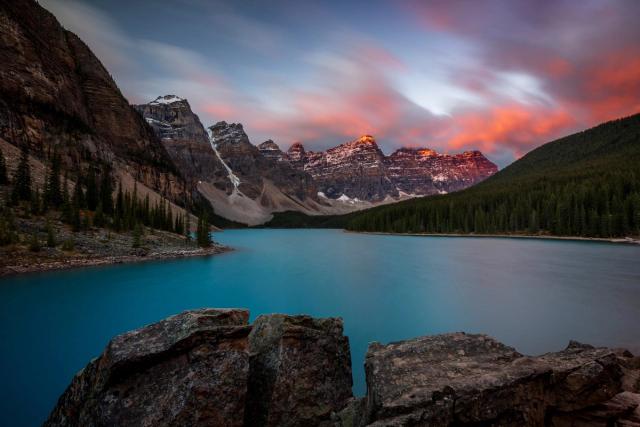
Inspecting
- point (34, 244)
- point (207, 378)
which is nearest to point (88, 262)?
point (34, 244)

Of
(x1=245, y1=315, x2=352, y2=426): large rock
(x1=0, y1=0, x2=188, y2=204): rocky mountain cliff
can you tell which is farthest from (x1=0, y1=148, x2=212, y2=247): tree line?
(x1=245, y1=315, x2=352, y2=426): large rock

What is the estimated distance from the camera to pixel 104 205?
58281 mm

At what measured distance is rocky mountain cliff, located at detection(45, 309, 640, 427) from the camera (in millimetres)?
4625

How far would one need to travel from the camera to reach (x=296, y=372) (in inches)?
265

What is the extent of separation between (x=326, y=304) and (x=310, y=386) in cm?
1875

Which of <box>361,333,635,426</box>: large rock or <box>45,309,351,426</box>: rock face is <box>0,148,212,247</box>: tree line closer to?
<box>45,309,351,426</box>: rock face

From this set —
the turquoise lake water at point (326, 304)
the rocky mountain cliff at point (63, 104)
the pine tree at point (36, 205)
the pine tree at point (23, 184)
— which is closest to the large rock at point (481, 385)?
the turquoise lake water at point (326, 304)

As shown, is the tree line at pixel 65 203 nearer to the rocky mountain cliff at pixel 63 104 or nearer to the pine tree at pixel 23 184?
the pine tree at pixel 23 184

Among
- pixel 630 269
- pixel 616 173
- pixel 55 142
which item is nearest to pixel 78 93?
pixel 55 142

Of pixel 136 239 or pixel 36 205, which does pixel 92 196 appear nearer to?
pixel 36 205

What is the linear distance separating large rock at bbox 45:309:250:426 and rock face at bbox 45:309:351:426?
0.01 m

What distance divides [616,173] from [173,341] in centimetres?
13431

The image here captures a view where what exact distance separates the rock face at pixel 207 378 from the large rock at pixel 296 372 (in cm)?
2

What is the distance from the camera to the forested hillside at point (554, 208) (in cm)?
8388
